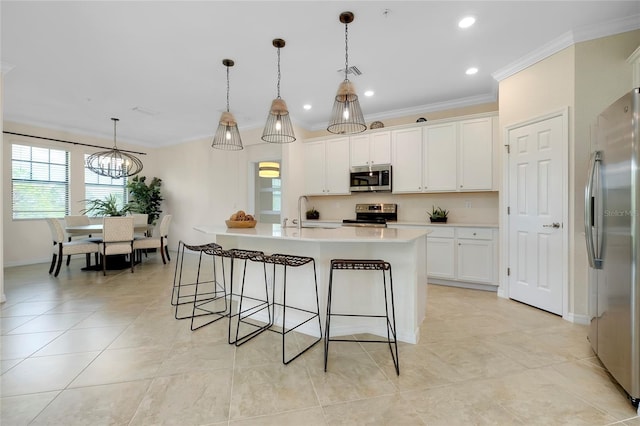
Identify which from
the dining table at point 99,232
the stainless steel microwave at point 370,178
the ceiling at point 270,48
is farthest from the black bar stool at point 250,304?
the dining table at point 99,232

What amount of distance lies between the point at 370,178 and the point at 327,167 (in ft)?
2.85

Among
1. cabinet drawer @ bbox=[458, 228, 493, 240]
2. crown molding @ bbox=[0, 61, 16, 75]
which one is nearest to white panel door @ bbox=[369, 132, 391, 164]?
cabinet drawer @ bbox=[458, 228, 493, 240]

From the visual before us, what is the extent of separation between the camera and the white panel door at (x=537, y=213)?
2.96 metres

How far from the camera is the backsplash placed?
4348 mm

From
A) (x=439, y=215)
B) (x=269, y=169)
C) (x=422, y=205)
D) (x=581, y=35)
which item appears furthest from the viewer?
(x=269, y=169)

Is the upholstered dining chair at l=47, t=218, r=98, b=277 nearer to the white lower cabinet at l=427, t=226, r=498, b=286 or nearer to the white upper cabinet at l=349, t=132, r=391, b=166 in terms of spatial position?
the white upper cabinet at l=349, t=132, r=391, b=166

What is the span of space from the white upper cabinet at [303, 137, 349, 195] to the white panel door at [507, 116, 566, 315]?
2.51 m

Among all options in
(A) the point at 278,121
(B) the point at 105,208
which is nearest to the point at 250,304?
(A) the point at 278,121

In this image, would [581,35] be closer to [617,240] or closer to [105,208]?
[617,240]

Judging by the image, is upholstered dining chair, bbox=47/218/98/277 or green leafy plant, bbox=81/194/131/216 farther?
green leafy plant, bbox=81/194/131/216

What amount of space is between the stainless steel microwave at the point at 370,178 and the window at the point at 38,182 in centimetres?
596

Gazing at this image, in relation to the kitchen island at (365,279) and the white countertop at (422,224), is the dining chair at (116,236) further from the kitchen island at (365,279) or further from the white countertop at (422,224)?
the kitchen island at (365,279)

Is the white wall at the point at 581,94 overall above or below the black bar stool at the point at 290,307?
above

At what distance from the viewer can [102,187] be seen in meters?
6.72
